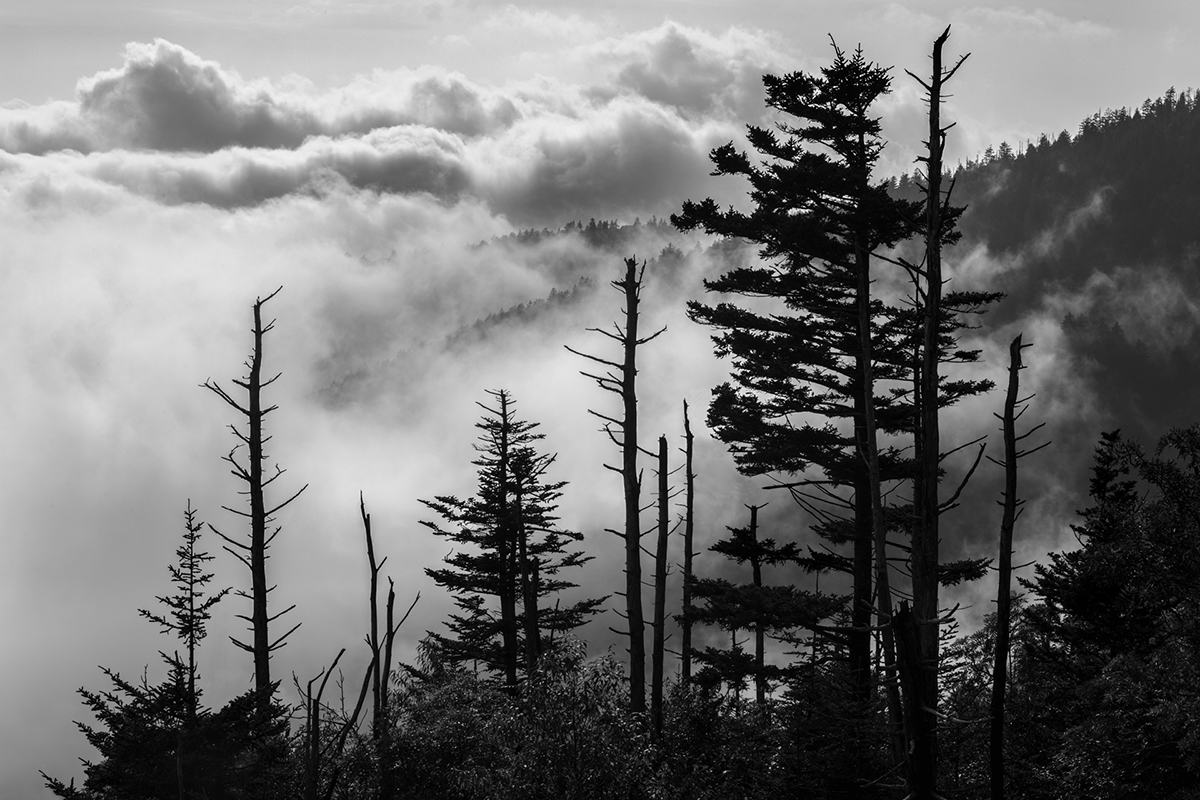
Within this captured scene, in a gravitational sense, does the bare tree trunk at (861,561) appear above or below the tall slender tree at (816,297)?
below

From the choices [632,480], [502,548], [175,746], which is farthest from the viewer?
[502,548]

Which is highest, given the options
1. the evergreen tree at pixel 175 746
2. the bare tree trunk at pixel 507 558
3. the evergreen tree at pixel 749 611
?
the bare tree trunk at pixel 507 558

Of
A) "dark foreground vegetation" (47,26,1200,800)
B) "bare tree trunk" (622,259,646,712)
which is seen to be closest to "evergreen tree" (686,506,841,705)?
"dark foreground vegetation" (47,26,1200,800)

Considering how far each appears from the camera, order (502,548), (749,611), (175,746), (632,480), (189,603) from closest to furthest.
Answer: (175,746) → (632,480) → (189,603) → (749,611) → (502,548)

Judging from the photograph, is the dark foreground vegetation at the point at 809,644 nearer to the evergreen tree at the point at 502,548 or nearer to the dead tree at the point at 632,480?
the dead tree at the point at 632,480

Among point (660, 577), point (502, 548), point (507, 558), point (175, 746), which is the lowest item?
point (175, 746)

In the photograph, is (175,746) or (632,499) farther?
(632,499)

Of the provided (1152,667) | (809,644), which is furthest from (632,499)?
(1152,667)

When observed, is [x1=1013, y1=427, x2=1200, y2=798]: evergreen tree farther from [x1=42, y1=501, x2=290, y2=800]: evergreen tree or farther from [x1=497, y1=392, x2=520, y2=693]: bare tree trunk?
[x1=497, y1=392, x2=520, y2=693]: bare tree trunk

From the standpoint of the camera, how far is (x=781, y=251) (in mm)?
22719

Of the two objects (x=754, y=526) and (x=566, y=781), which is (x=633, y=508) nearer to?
(x=566, y=781)

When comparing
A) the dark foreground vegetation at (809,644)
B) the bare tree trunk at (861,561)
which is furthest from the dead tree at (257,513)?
the bare tree trunk at (861,561)

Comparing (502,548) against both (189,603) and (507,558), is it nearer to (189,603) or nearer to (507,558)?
(507,558)

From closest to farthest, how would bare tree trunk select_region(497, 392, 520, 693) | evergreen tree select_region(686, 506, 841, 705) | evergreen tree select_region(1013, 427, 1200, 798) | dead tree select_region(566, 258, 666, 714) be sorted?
evergreen tree select_region(1013, 427, 1200, 798), dead tree select_region(566, 258, 666, 714), evergreen tree select_region(686, 506, 841, 705), bare tree trunk select_region(497, 392, 520, 693)
